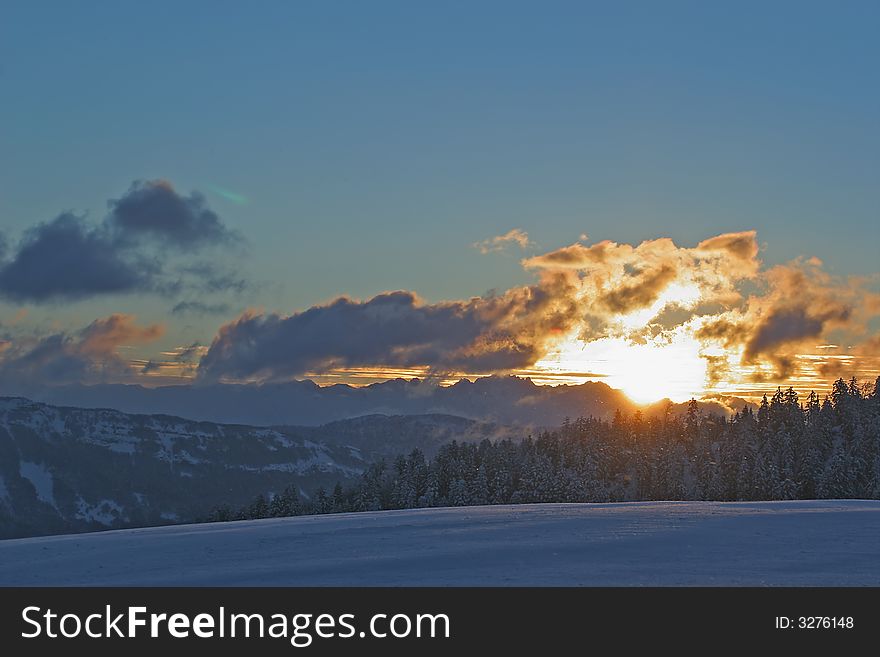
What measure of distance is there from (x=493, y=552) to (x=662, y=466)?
12231cm

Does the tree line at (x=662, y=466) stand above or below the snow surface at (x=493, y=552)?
below

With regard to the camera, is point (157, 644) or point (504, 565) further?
point (504, 565)

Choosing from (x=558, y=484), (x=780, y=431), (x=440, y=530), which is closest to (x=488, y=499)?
(x=558, y=484)

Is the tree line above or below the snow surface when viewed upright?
below

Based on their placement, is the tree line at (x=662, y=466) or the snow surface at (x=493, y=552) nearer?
the snow surface at (x=493, y=552)

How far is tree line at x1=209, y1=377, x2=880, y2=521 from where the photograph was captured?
104625mm

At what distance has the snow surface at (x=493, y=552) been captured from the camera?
61.0 ft

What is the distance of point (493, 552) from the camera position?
2172cm

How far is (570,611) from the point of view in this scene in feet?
52.7

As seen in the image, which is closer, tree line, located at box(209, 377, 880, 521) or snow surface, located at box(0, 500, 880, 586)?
snow surface, located at box(0, 500, 880, 586)

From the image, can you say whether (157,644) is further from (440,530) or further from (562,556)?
(440,530)

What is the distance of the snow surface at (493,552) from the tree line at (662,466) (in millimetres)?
79764

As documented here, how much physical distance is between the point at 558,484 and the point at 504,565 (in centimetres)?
10792

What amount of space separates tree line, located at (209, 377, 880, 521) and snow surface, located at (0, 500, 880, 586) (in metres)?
79.8
